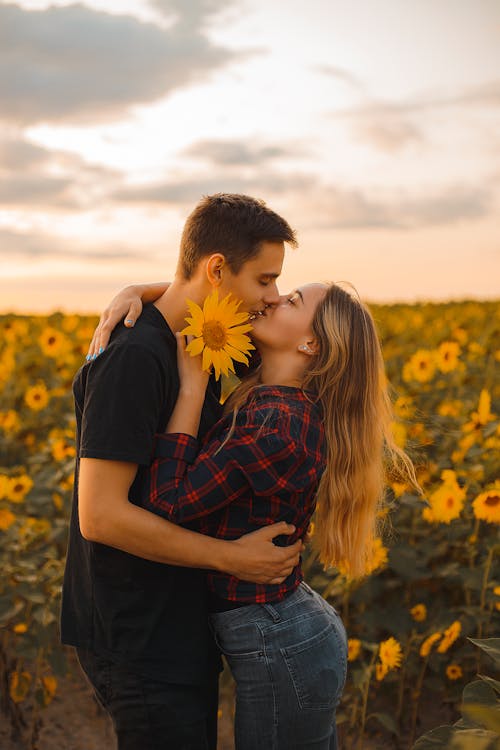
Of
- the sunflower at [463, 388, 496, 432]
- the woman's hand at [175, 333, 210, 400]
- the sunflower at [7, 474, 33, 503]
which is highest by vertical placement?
the woman's hand at [175, 333, 210, 400]

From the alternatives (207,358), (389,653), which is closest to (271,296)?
(207,358)

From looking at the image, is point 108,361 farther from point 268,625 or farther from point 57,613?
point 57,613

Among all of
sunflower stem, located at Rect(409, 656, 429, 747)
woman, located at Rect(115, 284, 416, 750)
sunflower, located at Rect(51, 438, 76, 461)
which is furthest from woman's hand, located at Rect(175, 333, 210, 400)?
sunflower, located at Rect(51, 438, 76, 461)

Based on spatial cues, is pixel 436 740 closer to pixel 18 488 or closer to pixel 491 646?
pixel 491 646

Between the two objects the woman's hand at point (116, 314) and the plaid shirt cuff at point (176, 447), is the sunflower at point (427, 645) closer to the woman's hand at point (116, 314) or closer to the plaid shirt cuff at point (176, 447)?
the plaid shirt cuff at point (176, 447)

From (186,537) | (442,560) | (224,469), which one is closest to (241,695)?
(186,537)

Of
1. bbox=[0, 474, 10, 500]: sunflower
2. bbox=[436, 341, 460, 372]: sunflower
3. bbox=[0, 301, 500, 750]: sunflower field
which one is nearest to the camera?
bbox=[0, 301, 500, 750]: sunflower field

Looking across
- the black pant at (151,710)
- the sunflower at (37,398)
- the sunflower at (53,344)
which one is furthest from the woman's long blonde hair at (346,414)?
the sunflower at (53,344)

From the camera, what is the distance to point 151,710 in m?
2.22

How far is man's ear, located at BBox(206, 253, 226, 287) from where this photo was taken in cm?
238

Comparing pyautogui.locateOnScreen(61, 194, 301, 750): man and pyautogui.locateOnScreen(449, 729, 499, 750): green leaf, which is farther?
pyautogui.locateOnScreen(61, 194, 301, 750): man

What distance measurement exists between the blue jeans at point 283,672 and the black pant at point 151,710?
124 mm

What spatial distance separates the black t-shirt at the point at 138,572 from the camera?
2131 millimetres

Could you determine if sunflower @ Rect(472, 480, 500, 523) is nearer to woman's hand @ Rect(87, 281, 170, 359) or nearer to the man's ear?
woman's hand @ Rect(87, 281, 170, 359)
